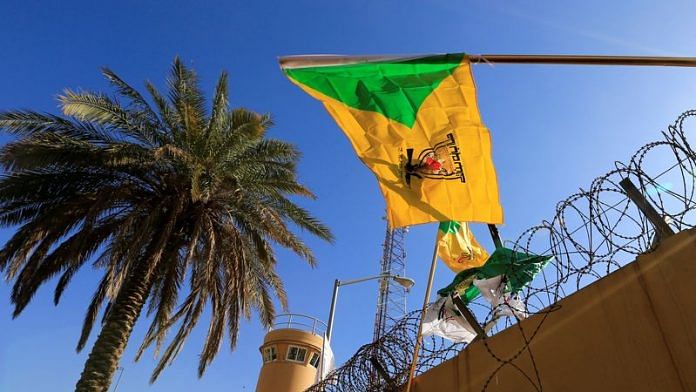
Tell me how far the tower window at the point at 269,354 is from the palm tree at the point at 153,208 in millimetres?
2226

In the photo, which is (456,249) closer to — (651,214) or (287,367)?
(651,214)

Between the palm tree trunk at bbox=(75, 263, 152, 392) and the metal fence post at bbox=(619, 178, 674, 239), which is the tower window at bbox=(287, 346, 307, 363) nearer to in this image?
the palm tree trunk at bbox=(75, 263, 152, 392)

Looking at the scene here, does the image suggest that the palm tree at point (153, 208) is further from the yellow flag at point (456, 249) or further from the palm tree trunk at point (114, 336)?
the yellow flag at point (456, 249)

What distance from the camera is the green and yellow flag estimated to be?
4.76 m

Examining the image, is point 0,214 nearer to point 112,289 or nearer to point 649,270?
point 112,289

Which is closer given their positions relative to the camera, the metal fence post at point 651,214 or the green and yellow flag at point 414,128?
the metal fence post at point 651,214

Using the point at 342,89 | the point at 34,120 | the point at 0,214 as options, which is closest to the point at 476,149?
the point at 342,89

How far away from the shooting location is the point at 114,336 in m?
9.81

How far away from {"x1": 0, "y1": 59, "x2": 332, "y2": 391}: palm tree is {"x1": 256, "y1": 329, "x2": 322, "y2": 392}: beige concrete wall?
2118 millimetres

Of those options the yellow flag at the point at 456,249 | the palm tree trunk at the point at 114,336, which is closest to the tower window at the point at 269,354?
the palm tree trunk at the point at 114,336

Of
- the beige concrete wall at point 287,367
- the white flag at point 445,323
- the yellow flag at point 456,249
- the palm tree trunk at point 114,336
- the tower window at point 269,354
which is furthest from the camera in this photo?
the tower window at point 269,354

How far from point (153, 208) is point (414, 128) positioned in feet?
24.0

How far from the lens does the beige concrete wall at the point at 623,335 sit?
3434mm

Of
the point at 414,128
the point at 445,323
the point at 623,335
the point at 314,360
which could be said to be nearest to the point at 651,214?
the point at 623,335
